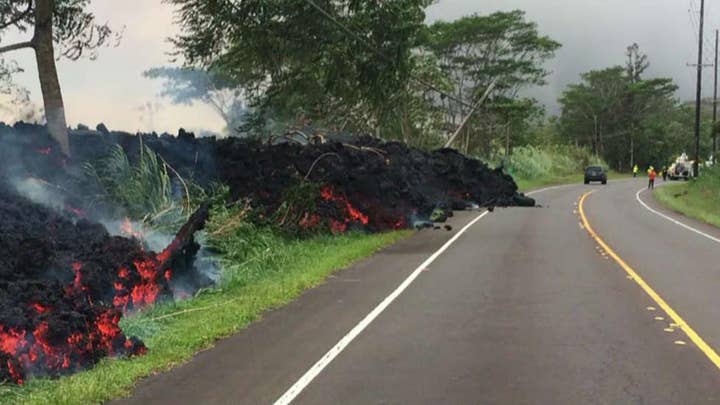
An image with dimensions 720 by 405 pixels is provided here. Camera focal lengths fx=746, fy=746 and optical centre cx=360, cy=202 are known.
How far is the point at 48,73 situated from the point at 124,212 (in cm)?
279

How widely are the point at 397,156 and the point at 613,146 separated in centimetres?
8948

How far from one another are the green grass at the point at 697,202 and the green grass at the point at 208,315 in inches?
636

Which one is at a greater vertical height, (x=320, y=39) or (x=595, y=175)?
(x=320, y=39)

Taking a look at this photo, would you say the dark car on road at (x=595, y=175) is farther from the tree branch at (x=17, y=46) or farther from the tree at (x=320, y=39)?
the tree branch at (x=17, y=46)

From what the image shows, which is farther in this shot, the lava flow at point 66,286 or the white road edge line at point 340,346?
the lava flow at point 66,286

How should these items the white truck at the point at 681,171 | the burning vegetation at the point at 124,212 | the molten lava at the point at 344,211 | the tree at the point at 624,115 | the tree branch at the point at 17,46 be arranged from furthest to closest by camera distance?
the tree at the point at 624,115 → the white truck at the point at 681,171 → the molten lava at the point at 344,211 → the tree branch at the point at 17,46 → the burning vegetation at the point at 124,212

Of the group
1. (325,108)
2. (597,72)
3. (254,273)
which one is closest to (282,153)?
(254,273)

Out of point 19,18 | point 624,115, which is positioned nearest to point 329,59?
point 19,18

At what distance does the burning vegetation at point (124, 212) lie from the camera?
737 centimetres

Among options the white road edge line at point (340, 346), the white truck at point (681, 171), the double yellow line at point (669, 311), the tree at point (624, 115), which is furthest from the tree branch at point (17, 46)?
the tree at point (624, 115)

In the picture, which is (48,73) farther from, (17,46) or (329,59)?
(329,59)

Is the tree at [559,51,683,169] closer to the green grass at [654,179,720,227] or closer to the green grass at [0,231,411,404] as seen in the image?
the green grass at [654,179,720,227]

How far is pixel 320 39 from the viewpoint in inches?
818

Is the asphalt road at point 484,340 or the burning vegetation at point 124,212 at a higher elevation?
the burning vegetation at point 124,212
